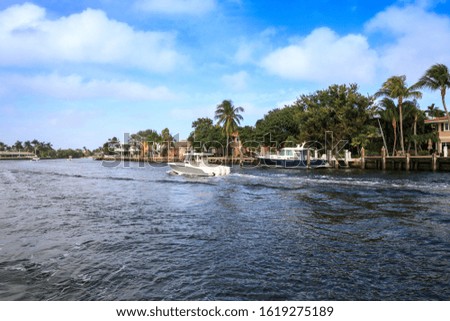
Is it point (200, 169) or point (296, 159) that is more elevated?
point (296, 159)

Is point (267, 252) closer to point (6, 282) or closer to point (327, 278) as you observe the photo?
point (327, 278)

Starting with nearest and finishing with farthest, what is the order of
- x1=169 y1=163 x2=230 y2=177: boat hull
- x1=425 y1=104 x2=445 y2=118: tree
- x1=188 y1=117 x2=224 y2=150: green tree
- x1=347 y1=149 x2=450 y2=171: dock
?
1. x1=169 y1=163 x2=230 y2=177: boat hull
2. x1=347 y1=149 x2=450 y2=171: dock
3. x1=425 y1=104 x2=445 y2=118: tree
4. x1=188 y1=117 x2=224 y2=150: green tree

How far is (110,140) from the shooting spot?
653ft

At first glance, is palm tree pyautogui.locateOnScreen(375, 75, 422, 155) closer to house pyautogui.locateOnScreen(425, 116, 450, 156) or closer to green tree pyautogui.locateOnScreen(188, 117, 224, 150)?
house pyautogui.locateOnScreen(425, 116, 450, 156)

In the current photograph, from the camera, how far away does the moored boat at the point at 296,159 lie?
2269 inches

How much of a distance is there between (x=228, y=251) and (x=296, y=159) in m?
50.3

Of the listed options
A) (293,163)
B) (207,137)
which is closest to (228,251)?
(293,163)

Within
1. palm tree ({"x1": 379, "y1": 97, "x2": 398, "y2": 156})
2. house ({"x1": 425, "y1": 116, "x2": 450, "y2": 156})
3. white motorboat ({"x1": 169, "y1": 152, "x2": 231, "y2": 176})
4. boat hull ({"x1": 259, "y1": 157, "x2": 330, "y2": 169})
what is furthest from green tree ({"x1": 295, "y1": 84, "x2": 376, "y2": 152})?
white motorboat ({"x1": 169, "y1": 152, "x2": 231, "y2": 176})

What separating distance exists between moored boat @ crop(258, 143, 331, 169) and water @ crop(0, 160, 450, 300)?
38.5m

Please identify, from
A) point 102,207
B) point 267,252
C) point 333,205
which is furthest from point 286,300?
point 102,207

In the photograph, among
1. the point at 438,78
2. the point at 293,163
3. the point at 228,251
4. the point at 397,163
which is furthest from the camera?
the point at 293,163

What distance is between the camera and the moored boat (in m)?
57.6

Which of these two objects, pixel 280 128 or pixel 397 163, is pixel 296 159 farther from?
pixel 280 128

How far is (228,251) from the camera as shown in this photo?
10.2m
